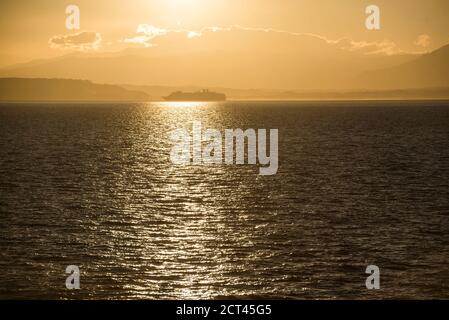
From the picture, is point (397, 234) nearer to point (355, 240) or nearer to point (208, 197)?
point (355, 240)

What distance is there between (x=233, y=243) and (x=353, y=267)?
9309 millimetres

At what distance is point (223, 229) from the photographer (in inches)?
→ 2077

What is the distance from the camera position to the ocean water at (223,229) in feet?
129
